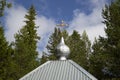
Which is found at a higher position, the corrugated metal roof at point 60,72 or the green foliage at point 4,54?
the green foliage at point 4,54

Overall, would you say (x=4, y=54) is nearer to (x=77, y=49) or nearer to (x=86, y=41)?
(x=77, y=49)

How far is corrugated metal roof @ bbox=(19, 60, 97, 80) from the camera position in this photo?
20.4 meters

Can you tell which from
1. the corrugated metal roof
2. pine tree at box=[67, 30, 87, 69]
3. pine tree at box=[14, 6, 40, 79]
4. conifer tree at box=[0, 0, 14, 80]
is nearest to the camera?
the corrugated metal roof

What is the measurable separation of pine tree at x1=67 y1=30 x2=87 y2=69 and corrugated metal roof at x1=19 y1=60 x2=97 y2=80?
2793 centimetres

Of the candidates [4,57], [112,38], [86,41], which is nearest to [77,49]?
[86,41]

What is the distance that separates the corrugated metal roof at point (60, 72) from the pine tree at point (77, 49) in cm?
2793

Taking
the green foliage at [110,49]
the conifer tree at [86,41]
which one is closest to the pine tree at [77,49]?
the conifer tree at [86,41]

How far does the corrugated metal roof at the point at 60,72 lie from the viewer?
2042 centimetres

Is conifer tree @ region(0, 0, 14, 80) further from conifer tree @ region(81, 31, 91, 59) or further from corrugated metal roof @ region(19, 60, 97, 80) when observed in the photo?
conifer tree @ region(81, 31, 91, 59)

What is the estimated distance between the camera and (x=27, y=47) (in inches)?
1716

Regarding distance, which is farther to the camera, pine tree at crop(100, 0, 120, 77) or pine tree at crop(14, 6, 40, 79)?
pine tree at crop(14, 6, 40, 79)

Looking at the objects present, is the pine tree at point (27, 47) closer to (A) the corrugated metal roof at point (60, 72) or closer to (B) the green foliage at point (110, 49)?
(B) the green foliage at point (110, 49)

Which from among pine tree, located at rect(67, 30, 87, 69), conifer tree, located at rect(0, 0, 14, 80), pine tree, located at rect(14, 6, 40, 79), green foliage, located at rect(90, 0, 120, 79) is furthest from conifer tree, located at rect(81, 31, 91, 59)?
conifer tree, located at rect(0, 0, 14, 80)

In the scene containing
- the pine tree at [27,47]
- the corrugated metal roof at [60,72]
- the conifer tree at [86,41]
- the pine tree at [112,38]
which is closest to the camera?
the corrugated metal roof at [60,72]
